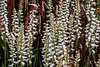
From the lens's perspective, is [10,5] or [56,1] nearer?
[10,5]

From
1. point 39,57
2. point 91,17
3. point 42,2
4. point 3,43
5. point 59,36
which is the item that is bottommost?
point 39,57

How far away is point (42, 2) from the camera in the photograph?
2449 mm

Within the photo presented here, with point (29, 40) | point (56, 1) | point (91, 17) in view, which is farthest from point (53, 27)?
point (56, 1)

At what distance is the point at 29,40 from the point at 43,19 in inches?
29.1

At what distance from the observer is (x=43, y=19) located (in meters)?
2.47

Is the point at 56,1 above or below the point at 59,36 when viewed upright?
above

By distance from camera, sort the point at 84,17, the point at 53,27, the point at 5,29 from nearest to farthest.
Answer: the point at 53,27 < the point at 5,29 < the point at 84,17

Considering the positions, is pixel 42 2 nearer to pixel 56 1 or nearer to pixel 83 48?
pixel 56 1

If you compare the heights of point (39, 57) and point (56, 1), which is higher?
point (56, 1)

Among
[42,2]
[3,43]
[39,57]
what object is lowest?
[39,57]

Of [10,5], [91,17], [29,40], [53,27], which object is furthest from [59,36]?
[10,5]

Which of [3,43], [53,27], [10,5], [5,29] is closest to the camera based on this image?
[53,27]

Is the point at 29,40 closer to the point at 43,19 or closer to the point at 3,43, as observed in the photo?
the point at 3,43

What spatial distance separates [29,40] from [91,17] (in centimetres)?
71
